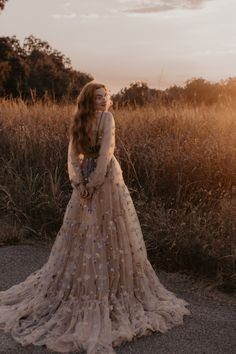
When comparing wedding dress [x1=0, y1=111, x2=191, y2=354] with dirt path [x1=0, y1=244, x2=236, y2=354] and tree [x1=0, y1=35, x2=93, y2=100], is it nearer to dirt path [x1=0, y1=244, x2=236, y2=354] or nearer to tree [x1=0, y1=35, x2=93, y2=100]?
dirt path [x1=0, y1=244, x2=236, y2=354]

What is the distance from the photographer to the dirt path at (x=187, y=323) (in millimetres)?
4312

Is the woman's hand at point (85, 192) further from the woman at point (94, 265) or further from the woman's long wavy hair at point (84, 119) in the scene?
the woman's long wavy hair at point (84, 119)

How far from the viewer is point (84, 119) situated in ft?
14.8

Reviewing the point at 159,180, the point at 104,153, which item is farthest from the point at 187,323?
the point at 159,180

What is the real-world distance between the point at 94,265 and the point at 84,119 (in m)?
1.10

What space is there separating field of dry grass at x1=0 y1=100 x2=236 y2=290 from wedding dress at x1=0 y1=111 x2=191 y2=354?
1302mm

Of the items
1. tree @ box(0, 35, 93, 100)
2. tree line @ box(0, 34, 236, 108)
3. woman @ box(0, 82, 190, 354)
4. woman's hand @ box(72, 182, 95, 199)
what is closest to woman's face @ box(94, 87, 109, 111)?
woman @ box(0, 82, 190, 354)

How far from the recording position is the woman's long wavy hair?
178 inches

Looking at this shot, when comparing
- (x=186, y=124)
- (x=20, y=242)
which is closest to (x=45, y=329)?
(x=20, y=242)

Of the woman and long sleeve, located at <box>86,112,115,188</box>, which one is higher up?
long sleeve, located at <box>86,112,115,188</box>

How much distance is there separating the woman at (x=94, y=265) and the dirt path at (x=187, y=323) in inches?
3.3

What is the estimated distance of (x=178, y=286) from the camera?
5.71 metres

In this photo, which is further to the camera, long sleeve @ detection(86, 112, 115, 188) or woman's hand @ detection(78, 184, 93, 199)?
woman's hand @ detection(78, 184, 93, 199)

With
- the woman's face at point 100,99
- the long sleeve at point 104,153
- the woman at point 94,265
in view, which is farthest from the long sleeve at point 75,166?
the woman's face at point 100,99
